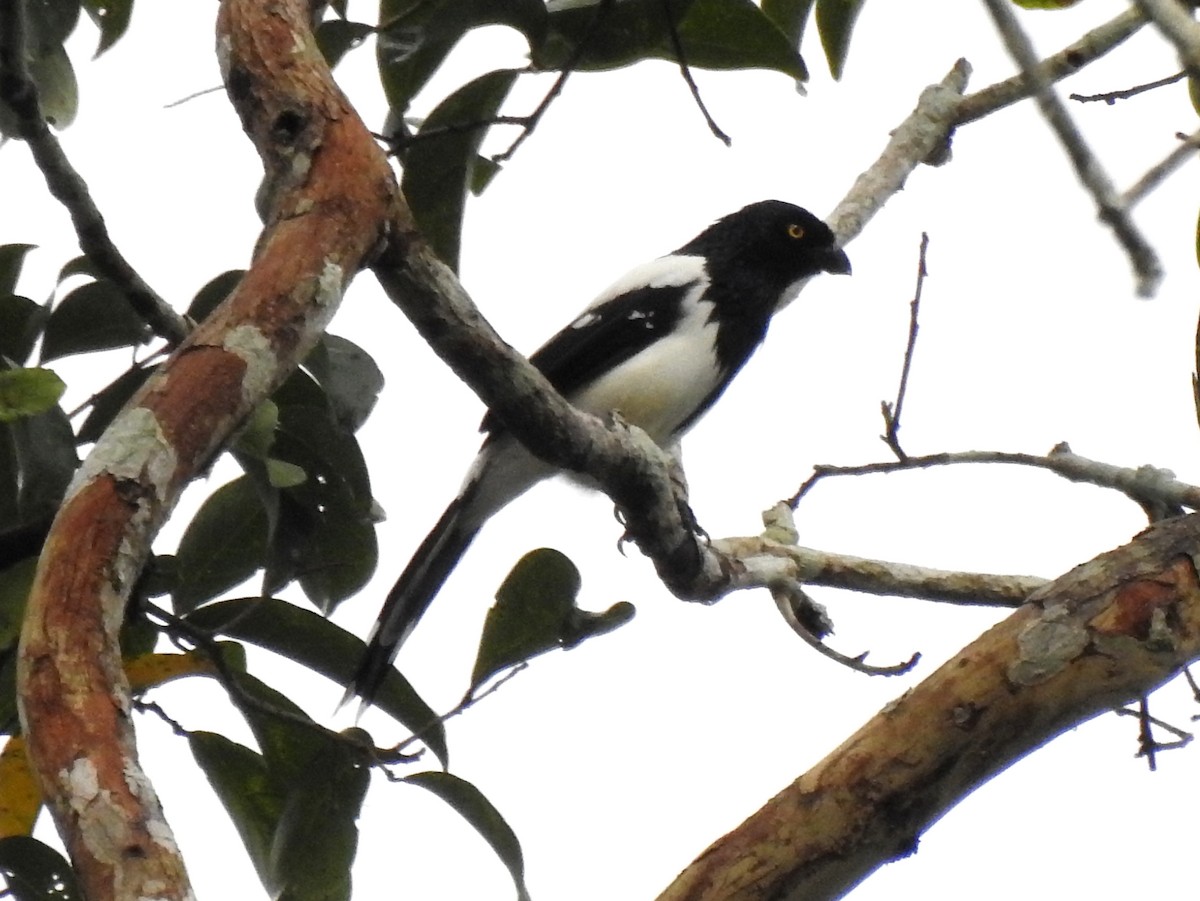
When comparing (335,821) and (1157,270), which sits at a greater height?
(335,821)

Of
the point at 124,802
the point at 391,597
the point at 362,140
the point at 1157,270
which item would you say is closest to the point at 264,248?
the point at 362,140

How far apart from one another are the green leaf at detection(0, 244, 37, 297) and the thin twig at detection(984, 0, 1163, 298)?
8.28ft

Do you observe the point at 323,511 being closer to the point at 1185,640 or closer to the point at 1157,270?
the point at 1185,640

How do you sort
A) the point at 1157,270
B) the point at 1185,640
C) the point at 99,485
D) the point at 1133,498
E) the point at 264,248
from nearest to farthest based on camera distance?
the point at 1157,270, the point at 99,485, the point at 264,248, the point at 1185,640, the point at 1133,498

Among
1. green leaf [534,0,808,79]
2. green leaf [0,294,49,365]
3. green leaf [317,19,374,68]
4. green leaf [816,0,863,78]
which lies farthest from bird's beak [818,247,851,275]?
green leaf [0,294,49,365]

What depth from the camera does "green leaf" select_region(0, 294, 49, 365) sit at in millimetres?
3156

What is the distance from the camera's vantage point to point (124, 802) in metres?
1.71

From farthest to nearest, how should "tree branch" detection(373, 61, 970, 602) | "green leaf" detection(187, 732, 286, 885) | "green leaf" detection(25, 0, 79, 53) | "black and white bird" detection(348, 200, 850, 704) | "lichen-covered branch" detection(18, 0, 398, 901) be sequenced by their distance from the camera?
"black and white bird" detection(348, 200, 850, 704), "green leaf" detection(25, 0, 79, 53), "green leaf" detection(187, 732, 286, 885), "tree branch" detection(373, 61, 970, 602), "lichen-covered branch" detection(18, 0, 398, 901)

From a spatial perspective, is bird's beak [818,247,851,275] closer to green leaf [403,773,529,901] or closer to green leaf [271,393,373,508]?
green leaf [271,393,373,508]

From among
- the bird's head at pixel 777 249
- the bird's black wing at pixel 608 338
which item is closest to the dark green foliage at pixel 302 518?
the bird's black wing at pixel 608 338

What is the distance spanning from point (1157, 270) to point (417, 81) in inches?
106

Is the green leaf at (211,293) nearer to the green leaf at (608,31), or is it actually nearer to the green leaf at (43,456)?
the green leaf at (43,456)

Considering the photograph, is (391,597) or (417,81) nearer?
(417,81)

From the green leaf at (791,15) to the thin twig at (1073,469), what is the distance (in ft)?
4.13
